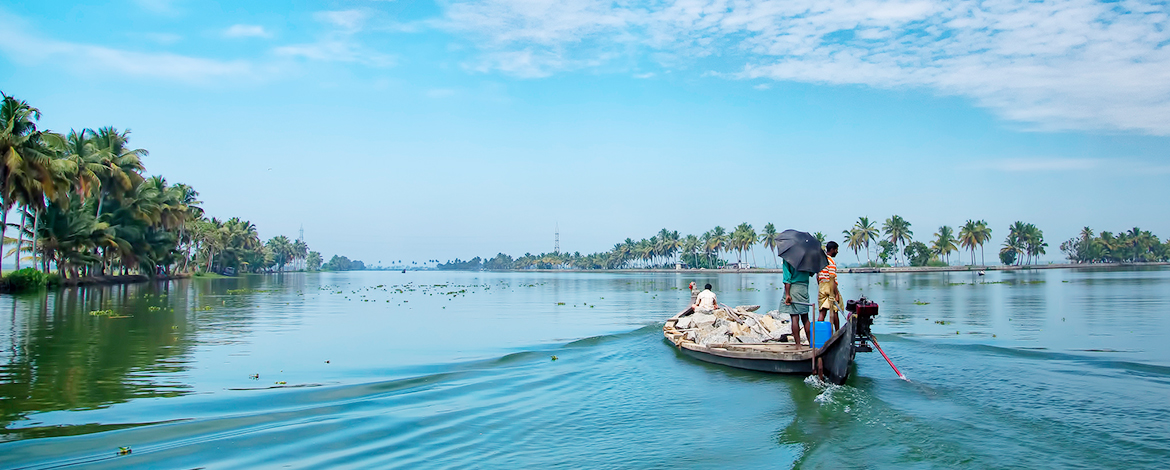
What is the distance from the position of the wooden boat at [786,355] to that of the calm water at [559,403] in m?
0.30

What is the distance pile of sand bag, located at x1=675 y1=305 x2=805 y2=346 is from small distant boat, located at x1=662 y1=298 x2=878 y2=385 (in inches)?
14.1

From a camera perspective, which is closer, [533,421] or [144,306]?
[533,421]

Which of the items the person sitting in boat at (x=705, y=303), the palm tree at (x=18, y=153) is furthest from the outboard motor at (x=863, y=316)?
the palm tree at (x=18, y=153)

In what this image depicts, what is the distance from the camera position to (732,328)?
1659 centimetres

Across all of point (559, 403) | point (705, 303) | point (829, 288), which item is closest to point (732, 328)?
point (829, 288)

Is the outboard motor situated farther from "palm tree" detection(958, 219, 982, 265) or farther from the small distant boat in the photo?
"palm tree" detection(958, 219, 982, 265)

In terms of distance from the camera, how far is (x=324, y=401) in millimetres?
11023

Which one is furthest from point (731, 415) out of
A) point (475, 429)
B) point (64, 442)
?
point (64, 442)

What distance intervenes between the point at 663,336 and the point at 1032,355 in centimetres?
948

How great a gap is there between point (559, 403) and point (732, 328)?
22.2 ft

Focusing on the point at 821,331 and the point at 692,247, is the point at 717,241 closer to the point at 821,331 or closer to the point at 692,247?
the point at 692,247

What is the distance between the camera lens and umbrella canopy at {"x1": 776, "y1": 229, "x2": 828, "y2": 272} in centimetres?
1275

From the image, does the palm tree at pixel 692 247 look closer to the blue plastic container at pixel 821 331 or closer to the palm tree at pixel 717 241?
the palm tree at pixel 717 241

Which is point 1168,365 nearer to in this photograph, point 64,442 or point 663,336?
point 663,336
